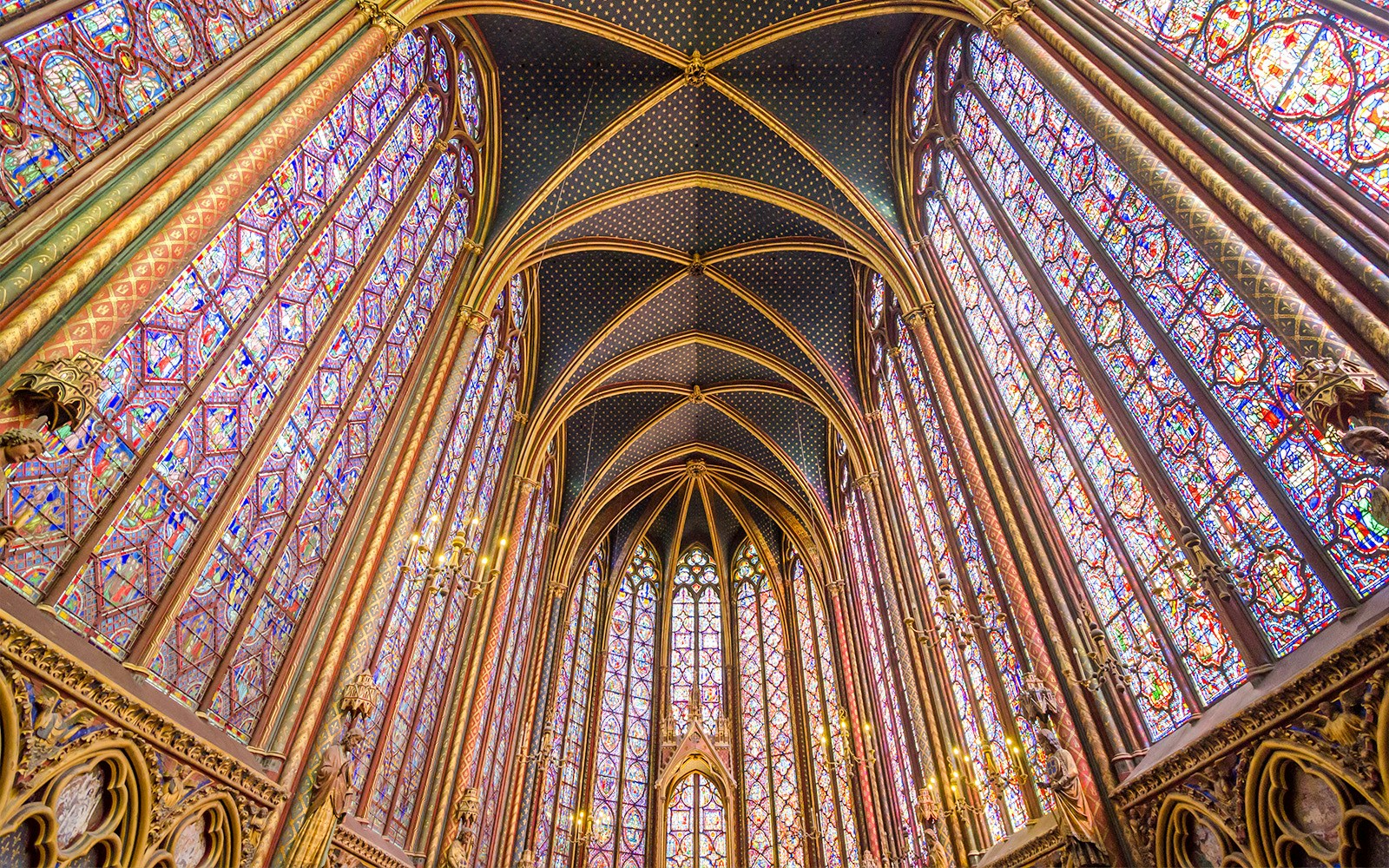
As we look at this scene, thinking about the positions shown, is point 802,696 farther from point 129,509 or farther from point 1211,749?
point 129,509

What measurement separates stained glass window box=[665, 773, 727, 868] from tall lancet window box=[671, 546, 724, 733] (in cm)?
162

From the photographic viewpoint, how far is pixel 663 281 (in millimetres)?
18203

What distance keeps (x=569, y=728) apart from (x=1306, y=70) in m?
20.1

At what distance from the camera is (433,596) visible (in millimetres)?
12586

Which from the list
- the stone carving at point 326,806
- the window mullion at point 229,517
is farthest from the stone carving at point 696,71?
the stone carving at point 326,806

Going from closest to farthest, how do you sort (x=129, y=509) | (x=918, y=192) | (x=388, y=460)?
(x=129, y=509), (x=388, y=460), (x=918, y=192)

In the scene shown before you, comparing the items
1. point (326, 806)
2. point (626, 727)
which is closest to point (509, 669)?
point (626, 727)

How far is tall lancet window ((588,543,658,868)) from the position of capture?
767 inches

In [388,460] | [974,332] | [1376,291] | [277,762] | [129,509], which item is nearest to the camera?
[1376,291]

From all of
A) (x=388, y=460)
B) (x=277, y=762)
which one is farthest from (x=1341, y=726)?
(x=388, y=460)

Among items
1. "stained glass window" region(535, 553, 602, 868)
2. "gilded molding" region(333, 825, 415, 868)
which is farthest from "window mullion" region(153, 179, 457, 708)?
"stained glass window" region(535, 553, 602, 868)

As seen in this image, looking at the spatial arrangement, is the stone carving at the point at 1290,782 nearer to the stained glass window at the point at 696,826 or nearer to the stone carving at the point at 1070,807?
the stone carving at the point at 1070,807

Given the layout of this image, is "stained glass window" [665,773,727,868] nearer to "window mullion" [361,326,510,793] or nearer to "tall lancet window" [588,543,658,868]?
"tall lancet window" [588,543,658,868]

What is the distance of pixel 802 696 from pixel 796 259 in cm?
1267
